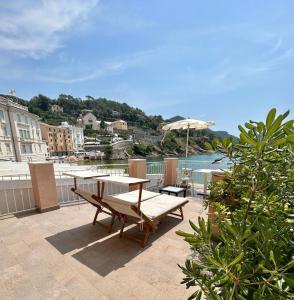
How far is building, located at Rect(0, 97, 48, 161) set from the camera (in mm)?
23500

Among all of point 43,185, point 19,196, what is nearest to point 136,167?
point 43,185

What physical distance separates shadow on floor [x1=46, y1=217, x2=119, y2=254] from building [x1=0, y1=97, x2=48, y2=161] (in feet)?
80.6

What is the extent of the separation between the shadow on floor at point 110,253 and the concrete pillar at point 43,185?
2.17 m

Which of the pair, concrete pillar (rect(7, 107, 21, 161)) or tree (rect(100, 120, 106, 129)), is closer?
concrete pillar (rect(7, 107, 21, 161))

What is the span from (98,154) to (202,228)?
151 ft

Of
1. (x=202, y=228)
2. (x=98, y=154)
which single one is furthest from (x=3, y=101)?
(x=202, y=228)

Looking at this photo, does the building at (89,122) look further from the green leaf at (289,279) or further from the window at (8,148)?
the green leaf at (289,279)

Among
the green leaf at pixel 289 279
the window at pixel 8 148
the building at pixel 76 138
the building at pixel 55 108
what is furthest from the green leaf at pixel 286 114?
the building at pixel 55 108

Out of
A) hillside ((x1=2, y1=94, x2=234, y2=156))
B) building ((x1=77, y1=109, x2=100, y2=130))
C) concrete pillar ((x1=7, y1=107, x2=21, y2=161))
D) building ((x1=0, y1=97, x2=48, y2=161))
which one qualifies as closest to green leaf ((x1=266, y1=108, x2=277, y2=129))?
building ((x1=0, y1=97, x2=48, y2=161))

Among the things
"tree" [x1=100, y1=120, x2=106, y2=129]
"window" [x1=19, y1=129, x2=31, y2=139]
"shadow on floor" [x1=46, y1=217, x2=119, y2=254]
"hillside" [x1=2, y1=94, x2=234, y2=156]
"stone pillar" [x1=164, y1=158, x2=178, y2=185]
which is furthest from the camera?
"tree" [x1=100, y1=120, x2=106, y2=129]

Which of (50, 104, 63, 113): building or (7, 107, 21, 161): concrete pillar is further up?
(50, 104, 63, 113): building

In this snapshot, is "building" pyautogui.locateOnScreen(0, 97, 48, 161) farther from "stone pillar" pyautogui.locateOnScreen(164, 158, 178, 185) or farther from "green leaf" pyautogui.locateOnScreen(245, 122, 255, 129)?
"green leaf" pyautogui.locateOnScreen(245, 122, 255, 129)

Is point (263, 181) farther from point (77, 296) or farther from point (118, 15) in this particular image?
point (118, 15)

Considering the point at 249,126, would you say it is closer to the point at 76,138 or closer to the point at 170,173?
the point at 170,173
